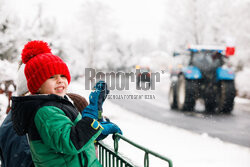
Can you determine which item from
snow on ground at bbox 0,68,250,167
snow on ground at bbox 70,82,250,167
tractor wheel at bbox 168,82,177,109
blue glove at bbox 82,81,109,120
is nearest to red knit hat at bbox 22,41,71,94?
blue glove at bbox 82,81,109,120

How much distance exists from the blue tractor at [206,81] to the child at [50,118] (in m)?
7.00

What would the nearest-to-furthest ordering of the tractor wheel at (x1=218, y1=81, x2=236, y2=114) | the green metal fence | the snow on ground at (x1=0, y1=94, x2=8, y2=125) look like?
the green metal fence → the snow on ground at (x1=0, y1=94, x2=8, y2=125) → the tractor wheel at (x1=218, y1=81, x2=236, y2=114)

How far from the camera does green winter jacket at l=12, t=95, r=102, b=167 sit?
4.50 ft

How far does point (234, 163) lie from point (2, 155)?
144 inches

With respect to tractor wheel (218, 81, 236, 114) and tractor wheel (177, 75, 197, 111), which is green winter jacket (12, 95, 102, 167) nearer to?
tractor wheel (177, 75, 197, 111)

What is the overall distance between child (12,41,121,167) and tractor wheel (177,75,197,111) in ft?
22.8

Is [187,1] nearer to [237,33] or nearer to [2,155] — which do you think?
[237,33]

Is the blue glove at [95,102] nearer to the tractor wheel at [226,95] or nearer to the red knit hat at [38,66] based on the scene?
the red knit hat at [38,66]

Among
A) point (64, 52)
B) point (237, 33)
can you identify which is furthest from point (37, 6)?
point (237, 33)

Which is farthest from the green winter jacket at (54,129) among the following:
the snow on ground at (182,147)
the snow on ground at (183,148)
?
the snow on ground at (183,148)

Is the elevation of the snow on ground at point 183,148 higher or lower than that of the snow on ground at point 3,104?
lower

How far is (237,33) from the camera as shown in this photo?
52.1ft

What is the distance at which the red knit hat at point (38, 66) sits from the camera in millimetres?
1496

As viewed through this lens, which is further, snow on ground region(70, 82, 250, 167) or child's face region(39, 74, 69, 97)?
snow on ground region(70, 82, 250, 167)
